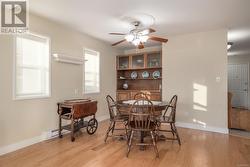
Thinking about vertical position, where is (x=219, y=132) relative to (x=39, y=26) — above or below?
below

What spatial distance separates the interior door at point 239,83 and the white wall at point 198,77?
352cm

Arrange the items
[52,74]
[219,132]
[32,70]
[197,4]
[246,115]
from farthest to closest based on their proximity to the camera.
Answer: [246,115], [219,132], [52,74], [32,70], [197,4]

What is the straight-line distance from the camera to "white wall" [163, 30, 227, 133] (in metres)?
3.95

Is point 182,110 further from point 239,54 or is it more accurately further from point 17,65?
point 239,54

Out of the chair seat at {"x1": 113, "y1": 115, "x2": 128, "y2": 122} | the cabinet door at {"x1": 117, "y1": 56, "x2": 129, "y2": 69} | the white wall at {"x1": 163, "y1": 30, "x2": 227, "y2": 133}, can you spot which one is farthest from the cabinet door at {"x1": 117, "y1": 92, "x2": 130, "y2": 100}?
the chair seat at {"x1": 113, "y1": 115, "x2": 128, "y2": 122}

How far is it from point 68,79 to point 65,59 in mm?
502

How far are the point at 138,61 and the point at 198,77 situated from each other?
6.76 feet

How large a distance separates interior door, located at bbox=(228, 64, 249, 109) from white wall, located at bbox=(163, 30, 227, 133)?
3521 mm

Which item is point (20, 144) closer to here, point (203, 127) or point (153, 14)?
point (153, 14)

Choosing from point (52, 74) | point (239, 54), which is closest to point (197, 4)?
point (52, 74)

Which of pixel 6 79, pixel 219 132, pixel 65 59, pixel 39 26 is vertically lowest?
pixel 219 132

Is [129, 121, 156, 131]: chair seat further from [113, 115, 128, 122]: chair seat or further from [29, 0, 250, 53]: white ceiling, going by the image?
[29, 0, 250, 53]: white ceiling

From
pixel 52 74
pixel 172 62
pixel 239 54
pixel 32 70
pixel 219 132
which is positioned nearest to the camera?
pixel 32 70

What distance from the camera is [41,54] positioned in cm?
341
